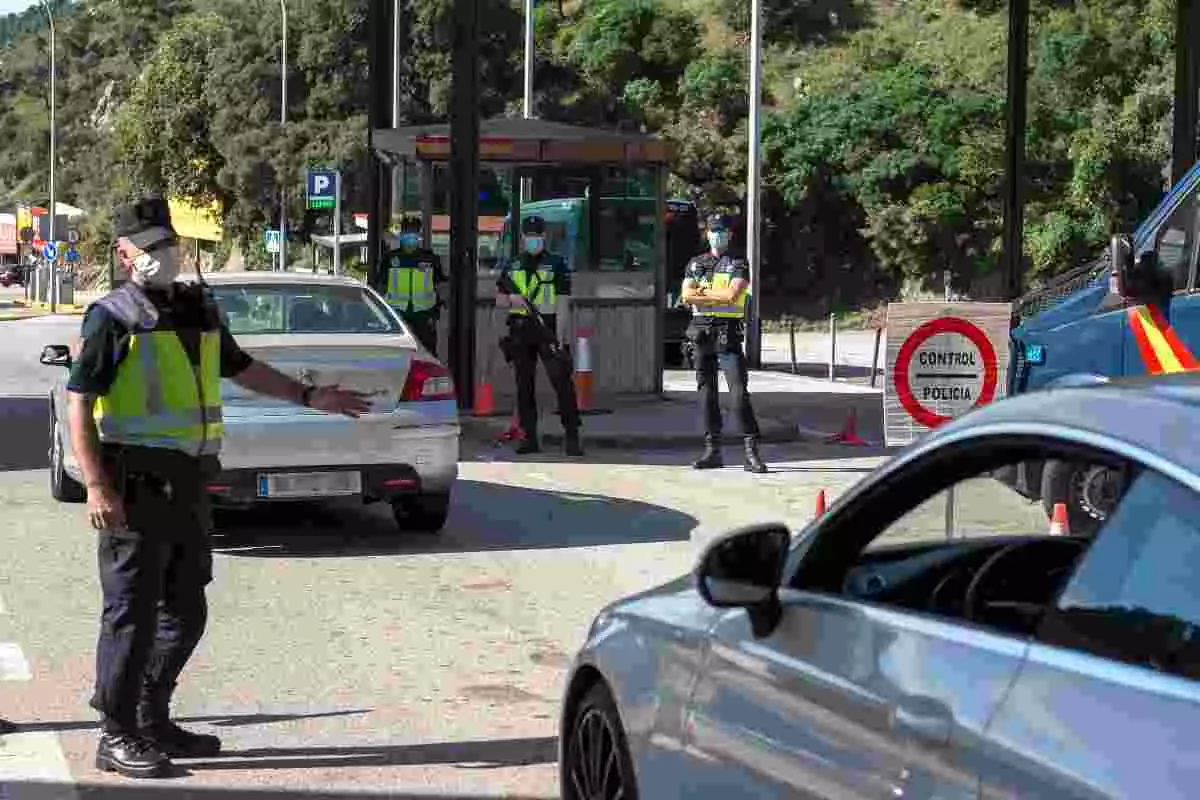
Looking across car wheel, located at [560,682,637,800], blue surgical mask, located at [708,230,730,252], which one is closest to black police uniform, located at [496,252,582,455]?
blue surgical mask, located at [708,230,730,252]

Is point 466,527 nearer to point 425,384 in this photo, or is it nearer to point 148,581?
point 425,384

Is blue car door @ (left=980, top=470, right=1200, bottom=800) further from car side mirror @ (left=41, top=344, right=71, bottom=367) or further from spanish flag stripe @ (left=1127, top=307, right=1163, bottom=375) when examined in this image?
car side mirror @ (left=41, top=344, right=71, bottom=367)

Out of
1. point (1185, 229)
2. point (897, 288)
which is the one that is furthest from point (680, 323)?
point (1185, 229)

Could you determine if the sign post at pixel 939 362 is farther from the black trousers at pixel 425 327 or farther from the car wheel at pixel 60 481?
the black trousers at pixel 425 327

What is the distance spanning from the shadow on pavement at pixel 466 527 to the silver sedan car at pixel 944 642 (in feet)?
22.1

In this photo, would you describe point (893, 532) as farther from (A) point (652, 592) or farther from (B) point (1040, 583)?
(A) point (652, 592)

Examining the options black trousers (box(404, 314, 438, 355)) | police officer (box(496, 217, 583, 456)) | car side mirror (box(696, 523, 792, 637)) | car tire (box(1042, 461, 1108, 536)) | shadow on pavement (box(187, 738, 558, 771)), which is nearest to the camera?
car tire (box(1042, 461, 1108, 536))

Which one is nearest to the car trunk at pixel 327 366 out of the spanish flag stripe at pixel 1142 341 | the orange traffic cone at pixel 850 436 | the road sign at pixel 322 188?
the spanish flag stripe at pixel 1142 341

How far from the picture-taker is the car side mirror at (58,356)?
1142cm

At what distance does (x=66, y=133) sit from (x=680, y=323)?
95.2 metres

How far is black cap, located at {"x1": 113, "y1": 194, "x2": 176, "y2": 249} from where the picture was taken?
261 inches

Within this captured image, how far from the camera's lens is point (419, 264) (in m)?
19.8

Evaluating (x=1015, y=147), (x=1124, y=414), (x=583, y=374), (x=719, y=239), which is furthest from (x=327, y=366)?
(x=1015, y=147)

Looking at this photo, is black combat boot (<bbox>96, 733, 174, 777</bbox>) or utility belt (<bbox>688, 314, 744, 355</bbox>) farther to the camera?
utility belt (<bbox>688, 314, 744, 355</bbox>)
